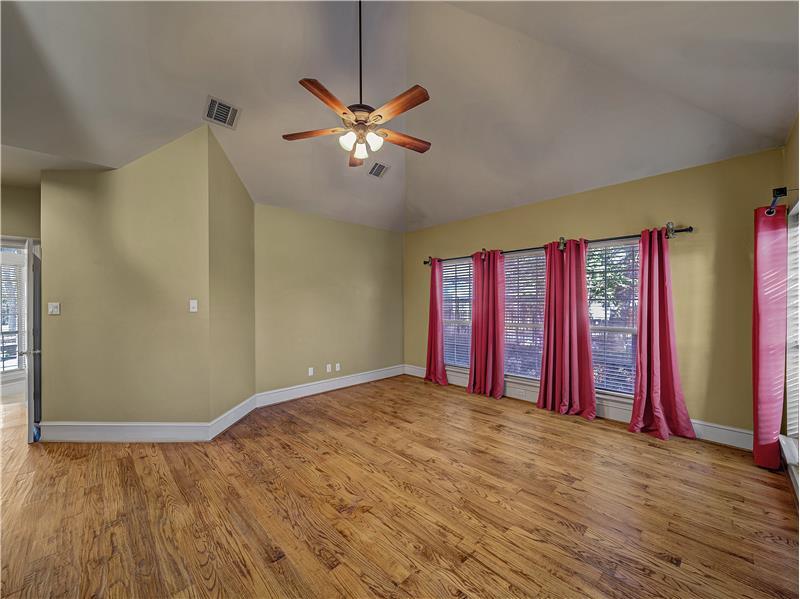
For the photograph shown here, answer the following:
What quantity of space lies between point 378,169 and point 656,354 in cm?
382

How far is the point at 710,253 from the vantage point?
2941mm

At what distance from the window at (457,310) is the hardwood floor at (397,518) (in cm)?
203

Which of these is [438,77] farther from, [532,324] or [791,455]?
[791,455]

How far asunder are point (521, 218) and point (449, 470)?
329 cm

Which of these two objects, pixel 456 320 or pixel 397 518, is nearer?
pixel 397 518

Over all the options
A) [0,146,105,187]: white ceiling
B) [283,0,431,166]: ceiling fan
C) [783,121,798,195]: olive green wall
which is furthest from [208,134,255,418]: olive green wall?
[783,121,798,195]: olive green wall

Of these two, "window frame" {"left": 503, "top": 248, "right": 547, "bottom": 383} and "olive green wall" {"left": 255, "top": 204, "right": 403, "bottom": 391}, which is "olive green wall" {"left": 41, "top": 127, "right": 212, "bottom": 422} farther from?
"window frame" {"left": 503, "top": 248, "right": 547, "bottom": 383}

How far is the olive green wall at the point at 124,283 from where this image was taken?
9.79ft

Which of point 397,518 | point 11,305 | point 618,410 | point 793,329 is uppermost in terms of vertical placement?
point 11,305

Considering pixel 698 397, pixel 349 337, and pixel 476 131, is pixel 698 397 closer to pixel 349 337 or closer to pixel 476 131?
pixel 476 131

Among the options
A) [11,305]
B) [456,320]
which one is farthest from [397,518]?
[11,305]

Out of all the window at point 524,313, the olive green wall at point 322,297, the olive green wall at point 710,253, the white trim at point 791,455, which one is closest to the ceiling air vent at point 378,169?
the olive green wall at point 322,297

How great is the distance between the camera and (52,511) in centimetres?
200

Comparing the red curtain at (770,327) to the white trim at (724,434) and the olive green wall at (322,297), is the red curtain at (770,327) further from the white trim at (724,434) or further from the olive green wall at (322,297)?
the olive green wall at (322,297)
